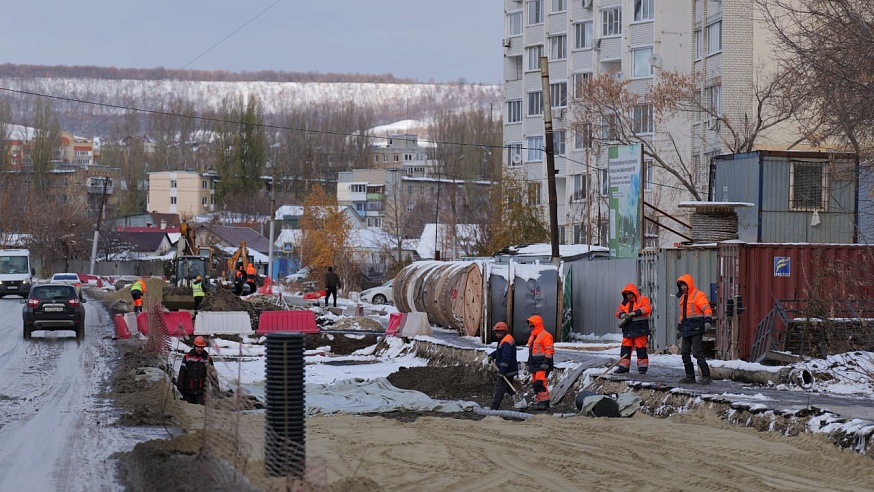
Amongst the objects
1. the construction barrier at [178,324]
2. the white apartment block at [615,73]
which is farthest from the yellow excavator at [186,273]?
the white apartment block at [615,73]

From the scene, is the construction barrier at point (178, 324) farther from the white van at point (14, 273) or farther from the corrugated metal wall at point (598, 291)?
the white van at point (14, 273)

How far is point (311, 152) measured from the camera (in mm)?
152125

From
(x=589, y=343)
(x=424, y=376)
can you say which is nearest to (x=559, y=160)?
(x=589, y=343)

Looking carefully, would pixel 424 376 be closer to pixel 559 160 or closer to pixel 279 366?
pixel 279 366

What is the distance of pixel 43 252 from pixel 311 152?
56.4m

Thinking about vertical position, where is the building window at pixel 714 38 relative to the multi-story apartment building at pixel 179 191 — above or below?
above

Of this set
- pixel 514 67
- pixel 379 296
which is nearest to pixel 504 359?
pixel 379 296

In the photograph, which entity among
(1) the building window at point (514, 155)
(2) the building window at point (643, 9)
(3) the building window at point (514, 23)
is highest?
(3) the building window at point (514, 23)

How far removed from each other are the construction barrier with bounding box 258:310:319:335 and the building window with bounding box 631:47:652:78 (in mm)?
35153

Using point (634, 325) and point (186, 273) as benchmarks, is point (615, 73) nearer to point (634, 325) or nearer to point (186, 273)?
point (186, 273)

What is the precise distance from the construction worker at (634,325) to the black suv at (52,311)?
58.8 feet

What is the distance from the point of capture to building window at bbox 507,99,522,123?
74.6 meters

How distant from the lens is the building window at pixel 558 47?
230 ft

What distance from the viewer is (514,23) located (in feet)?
250
